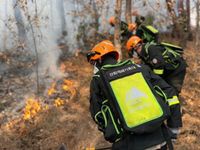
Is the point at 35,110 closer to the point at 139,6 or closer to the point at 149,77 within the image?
the point at 149,77

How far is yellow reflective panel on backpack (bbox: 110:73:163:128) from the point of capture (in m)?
3.01

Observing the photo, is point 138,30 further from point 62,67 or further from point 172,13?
point 172,13

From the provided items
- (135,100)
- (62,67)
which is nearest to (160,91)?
(135,100)

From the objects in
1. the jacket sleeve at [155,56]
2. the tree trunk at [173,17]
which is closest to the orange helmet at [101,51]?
the jacket sleeve at [155,56]

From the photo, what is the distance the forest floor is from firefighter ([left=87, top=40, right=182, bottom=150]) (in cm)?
256

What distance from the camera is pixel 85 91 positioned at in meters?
7.39

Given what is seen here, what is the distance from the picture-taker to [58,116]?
641cm

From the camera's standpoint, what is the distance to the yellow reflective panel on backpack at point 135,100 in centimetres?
301

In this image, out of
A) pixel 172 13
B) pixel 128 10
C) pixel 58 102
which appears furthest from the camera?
pixel 172 13

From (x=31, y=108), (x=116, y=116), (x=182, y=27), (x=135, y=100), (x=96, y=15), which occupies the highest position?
(x=135, y=100)

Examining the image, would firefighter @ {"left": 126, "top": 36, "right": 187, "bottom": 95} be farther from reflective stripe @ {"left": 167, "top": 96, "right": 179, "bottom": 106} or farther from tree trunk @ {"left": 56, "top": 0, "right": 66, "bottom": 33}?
tree trunk @ {"left": 56, "top": 0, "right": 66, "bottom": 33}

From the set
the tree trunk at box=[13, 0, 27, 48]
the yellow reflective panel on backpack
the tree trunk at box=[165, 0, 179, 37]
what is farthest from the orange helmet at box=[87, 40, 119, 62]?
the tree trunk at box=[165, 0, 179, 37]

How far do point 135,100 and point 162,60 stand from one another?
7.65 feet

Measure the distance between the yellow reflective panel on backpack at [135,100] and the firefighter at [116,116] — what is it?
65 millimetres
